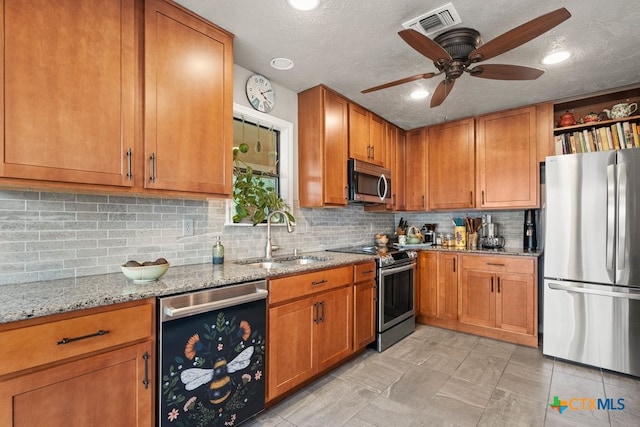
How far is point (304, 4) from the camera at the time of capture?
5.82 ft

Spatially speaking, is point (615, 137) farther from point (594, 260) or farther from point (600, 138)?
point (594, 260)

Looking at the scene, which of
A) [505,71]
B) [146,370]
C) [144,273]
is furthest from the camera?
[505,71]

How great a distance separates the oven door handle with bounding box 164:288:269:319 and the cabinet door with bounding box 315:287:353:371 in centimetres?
58

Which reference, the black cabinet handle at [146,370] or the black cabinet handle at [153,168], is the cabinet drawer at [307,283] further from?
the black cabinet handle at [153,168]

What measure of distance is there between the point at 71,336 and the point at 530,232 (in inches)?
157

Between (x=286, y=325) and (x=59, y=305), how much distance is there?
48.5 inches

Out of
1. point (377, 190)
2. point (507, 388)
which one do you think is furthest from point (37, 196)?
point (507, 388)

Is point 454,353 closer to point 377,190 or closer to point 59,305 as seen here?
point 377,190

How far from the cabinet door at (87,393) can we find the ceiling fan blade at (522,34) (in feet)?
7.59

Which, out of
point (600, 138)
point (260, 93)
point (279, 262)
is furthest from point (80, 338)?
point (600, 138)

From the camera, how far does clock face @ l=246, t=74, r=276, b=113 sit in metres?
2.64

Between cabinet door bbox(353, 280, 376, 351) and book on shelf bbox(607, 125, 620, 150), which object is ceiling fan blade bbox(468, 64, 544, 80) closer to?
book on shelf bbox(607, 125, 620, 150)

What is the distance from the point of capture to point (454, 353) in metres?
2.91

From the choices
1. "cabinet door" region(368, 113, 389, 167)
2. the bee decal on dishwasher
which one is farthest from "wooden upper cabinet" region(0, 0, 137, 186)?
"cabinet door" region(368, 113, 389, 167)
